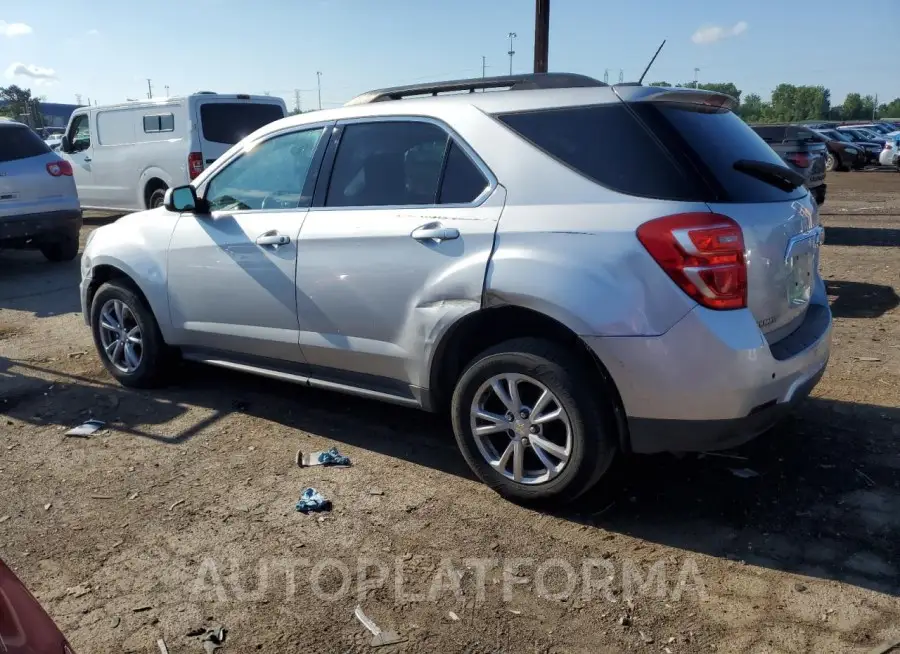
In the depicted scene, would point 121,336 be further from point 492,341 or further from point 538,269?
point 538,269

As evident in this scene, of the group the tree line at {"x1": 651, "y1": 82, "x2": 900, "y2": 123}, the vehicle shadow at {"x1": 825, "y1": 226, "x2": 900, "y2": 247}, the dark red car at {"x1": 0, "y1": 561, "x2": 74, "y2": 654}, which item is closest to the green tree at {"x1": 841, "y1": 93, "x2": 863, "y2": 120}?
the tree line at {"x1": 651, "y1": 82, "x2": 900, "y2": 123}

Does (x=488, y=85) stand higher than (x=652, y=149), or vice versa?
(x=488, y=85)

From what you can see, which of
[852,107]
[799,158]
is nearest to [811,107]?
[852,107]

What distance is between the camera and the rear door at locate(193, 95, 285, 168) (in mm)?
12133

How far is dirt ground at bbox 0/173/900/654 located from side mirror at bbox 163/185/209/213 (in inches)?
50.7

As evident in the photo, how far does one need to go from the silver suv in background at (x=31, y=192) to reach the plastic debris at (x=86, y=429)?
591cm

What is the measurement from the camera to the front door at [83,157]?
14.2m

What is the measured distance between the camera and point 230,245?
15.1ft

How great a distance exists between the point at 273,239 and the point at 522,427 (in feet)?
5.88

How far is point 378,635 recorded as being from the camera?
279 centimetres

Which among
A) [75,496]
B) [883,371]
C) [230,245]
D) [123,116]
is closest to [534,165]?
[230,245]

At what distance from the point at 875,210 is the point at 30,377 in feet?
52.1

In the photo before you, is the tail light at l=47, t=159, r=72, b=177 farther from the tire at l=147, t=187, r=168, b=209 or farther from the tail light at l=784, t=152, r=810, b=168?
the tail light at l=784, t=152, r=810, b=168

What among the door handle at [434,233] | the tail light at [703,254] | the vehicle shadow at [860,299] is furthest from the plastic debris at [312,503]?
the vehicle shadow at [860,299]
